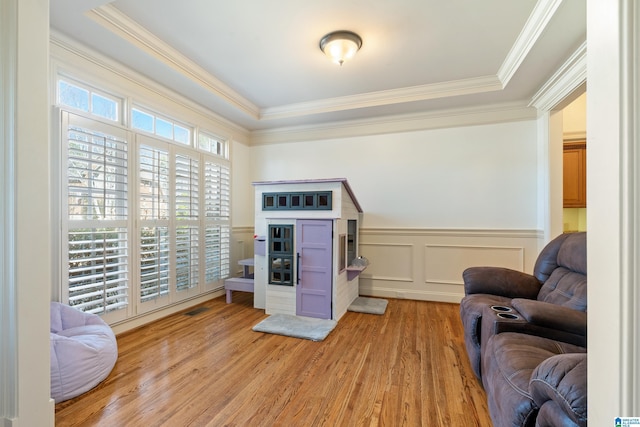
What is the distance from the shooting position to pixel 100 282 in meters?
2.63

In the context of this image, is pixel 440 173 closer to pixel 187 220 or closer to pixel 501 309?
pixel 501 309

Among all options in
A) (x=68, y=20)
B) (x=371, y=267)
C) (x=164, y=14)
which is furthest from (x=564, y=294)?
(x=68, y=20)

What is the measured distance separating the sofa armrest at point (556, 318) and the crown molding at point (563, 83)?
7.75 feet

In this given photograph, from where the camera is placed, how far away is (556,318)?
1601mm

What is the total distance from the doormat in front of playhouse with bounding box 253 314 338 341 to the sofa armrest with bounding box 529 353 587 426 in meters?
2.00

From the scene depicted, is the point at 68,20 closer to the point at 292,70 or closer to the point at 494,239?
the point at 292,70

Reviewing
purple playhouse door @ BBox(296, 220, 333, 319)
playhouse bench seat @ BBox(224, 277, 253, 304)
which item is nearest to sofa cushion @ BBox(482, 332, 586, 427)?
purple playhouse door @ BBox(296, 220, 333, 319)

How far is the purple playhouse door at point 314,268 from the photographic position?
3199mm

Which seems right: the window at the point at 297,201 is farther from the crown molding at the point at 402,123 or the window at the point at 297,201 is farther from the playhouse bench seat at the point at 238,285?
the crown molding at the point at 402,123

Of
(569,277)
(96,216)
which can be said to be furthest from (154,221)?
(569,277)

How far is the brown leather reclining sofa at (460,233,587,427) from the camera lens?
939 millimetres

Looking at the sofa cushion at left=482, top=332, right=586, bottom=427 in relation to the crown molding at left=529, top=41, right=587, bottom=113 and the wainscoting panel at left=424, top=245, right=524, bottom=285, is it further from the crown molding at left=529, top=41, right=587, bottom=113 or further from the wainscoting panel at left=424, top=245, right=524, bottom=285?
the crown molding at left=529, top=41, right=587, bottom=113

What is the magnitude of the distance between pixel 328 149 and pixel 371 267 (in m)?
2.04

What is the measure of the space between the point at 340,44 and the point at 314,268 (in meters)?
2.35
